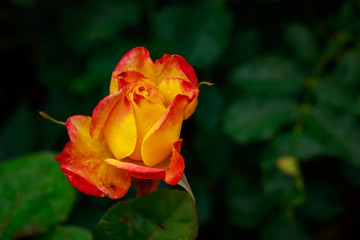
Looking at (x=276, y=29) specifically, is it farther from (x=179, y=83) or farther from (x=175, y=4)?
(x=179, y=83)

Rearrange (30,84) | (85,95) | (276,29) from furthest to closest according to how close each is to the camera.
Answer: (30,84) → (276,29) → (85,95)

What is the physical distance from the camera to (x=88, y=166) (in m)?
0.50

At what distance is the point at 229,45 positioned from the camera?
53.9 inches

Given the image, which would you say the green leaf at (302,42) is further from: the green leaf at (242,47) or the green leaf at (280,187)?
the green leaf at (280,187)

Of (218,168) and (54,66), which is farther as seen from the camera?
(54,66)

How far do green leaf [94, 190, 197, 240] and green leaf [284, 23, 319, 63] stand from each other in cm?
79

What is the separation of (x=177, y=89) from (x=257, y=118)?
65 centimetres

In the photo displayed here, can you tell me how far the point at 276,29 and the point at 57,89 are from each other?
842mm

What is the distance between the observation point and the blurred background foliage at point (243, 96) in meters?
1.10

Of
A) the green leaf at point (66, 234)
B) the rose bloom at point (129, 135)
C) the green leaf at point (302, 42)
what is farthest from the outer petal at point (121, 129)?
the green leaf at point (302, 42)

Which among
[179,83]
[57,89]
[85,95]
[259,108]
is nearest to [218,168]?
[259,108]

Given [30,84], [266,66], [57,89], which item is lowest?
[30,84]

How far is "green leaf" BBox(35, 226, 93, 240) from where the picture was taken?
2.43 feet

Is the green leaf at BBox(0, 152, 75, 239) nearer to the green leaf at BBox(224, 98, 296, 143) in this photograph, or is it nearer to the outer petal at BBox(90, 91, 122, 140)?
the outer petal at BBox(90, 91, 122, 140)
